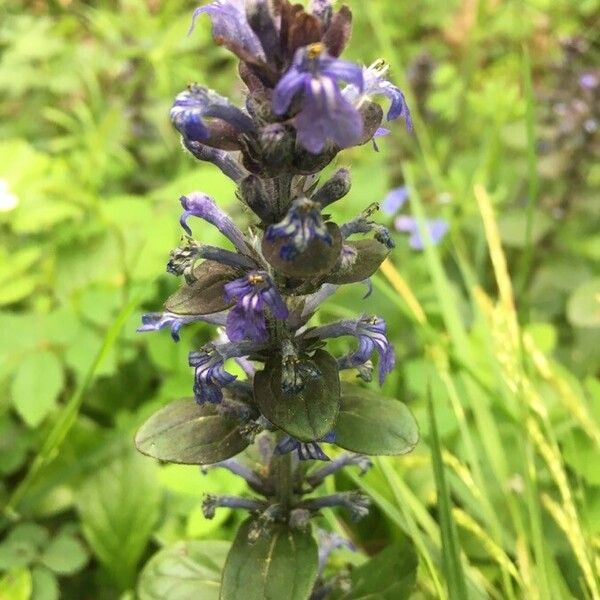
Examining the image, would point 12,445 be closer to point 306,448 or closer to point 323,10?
point 306,448

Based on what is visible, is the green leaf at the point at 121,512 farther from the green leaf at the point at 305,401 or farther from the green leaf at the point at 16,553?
the green leaf at the point at 305,401

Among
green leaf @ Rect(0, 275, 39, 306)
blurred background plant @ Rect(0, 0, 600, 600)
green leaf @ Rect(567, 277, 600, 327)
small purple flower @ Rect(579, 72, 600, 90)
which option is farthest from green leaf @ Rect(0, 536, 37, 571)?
small purple flower @ Rect(579, 72, 600, 90)

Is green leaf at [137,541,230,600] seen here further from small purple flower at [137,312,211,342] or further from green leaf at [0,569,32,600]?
small purple flower at [137,312,211,342]

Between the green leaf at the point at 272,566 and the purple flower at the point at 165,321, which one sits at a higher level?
the purple flower at the point at 165,321

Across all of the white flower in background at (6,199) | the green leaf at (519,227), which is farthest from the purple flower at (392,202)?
the white flower in background at (6,199)

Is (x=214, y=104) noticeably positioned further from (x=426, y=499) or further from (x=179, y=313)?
(x=426, y=499)

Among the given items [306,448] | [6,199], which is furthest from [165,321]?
[6,199]

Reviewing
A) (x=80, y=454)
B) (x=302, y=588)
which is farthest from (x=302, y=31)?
(x=80, y=454)
